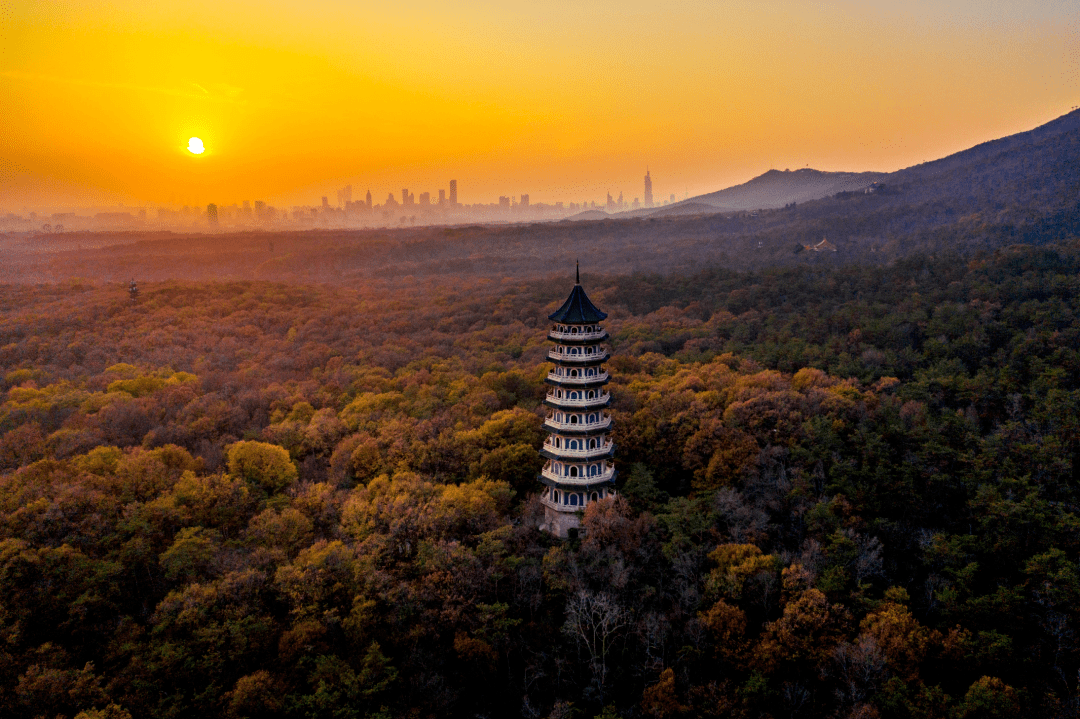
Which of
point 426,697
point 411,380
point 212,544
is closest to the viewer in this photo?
point 426,697

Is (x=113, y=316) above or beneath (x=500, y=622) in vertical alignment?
above

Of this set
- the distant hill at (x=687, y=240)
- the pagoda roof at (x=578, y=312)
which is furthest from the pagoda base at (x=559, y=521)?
the distant hill at (x=687, y=240)

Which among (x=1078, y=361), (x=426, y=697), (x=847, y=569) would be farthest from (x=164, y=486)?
(x=1078, y=361)

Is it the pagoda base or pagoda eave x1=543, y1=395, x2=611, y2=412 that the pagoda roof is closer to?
pagoda eave x1=543, y1=395, x2=611, y2=412

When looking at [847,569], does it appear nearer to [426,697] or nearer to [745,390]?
[745,390]

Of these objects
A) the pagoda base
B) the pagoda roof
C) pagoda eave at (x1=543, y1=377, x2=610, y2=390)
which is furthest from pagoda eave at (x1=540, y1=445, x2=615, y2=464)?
the pagoda roof

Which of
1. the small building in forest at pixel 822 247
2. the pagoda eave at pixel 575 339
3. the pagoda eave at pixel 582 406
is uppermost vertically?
the small building in forest at pixel 822 247

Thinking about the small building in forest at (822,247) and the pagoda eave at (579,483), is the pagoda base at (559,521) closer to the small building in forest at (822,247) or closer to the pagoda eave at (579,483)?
the pagoda eave at (579,483)
